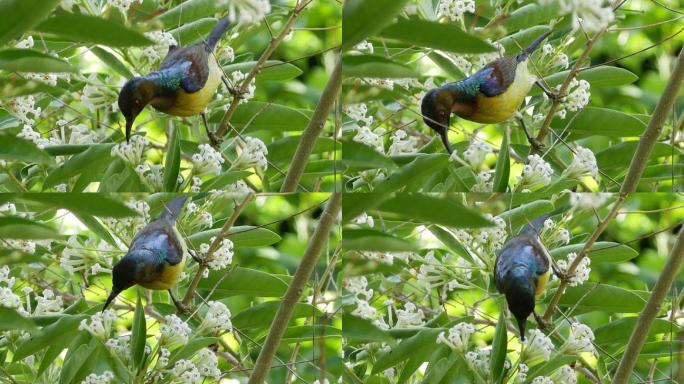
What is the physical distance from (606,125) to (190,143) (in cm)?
74

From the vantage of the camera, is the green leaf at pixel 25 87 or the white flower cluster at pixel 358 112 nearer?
the green leaf at pixel 25 87

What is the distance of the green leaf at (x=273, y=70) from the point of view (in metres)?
1.56

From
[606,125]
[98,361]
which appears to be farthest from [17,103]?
[606,125]

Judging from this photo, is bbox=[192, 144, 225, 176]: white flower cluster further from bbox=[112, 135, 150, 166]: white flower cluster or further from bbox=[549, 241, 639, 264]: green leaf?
bbox=[549, 241, 639, 264]: green leaf

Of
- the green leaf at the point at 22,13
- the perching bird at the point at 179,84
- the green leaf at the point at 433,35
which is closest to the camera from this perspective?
the green leaf at the point at 22,13

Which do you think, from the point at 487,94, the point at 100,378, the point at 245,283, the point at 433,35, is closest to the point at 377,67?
the point at 433,35

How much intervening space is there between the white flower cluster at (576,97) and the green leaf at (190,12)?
626 mm

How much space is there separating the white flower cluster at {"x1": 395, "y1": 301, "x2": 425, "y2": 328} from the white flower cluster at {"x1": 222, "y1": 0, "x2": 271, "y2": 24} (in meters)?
0.57

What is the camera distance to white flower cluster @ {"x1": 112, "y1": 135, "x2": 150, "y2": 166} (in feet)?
5.09

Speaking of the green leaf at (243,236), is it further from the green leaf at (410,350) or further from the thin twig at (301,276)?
the green leaf at (410,350)

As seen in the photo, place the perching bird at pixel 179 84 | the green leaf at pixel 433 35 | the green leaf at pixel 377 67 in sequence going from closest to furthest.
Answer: the green leaf at pixel 433 35, the green leaf at pixel 377 67, the perching bird at pixel 179 84

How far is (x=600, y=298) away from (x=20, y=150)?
101cm

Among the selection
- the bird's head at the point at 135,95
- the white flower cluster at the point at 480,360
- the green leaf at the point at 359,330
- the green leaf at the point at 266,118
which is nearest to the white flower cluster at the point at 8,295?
the bird's head at the point at 135,95

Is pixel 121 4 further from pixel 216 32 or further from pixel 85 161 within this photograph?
pixel 85 161
